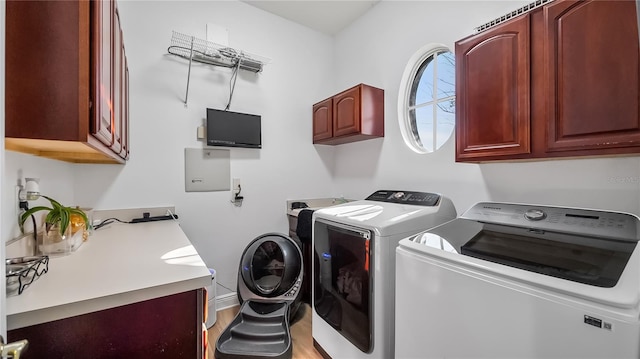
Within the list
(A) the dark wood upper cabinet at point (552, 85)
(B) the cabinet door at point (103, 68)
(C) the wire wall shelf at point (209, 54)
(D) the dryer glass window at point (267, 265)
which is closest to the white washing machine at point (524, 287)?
(A) the dark wood upper cabinet at point (552, 85)

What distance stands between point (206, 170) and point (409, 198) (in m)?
1.82

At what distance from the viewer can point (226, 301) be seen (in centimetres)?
257

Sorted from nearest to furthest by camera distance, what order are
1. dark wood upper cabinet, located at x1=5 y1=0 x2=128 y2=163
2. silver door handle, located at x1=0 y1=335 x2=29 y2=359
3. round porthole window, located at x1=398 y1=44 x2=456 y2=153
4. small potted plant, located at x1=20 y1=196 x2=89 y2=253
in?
silver door handle, located at x1=0 y1=335 x2=29 y2=359, dark wood upper cabinet, located at x1=5 y1=0 x2=128 y2=163, small potted plant, located at x1=20 y1=196 x2=89 y2=253, round porthole window, located at x1=398 y1=44 x2=456 y2=153

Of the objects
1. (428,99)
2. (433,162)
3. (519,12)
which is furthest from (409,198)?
(519,12)

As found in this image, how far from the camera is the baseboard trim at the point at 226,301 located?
2.53m

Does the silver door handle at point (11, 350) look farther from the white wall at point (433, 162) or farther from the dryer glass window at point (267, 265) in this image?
the white wall at point (433, 162)

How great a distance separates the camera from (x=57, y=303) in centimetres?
72

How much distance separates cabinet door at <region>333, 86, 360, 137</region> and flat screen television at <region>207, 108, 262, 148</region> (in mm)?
789

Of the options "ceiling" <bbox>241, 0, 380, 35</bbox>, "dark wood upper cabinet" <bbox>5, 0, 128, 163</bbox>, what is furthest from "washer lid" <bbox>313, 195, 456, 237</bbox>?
"ceiling" <bbox>241, 0, 380, 35</bbox>

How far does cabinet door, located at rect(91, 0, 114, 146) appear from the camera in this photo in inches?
32.2

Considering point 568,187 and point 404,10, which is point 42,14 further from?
point 404,10

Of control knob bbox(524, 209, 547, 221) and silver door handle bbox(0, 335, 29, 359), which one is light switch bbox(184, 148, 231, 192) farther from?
control knob bbox(524, 209, 547, 221)

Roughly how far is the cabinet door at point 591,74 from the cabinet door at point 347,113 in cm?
140

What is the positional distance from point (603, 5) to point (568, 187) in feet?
2.87
